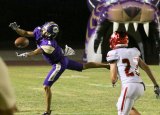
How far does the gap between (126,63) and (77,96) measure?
18.2ft

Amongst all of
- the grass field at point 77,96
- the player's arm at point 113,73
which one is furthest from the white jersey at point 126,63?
the grass field at point 77,96

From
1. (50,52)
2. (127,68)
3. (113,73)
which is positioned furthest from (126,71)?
(50,52)

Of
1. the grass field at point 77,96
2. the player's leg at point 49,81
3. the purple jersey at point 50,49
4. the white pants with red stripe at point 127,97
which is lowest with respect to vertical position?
the grass field at point 77,96

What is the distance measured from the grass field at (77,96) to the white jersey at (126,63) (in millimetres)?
2950

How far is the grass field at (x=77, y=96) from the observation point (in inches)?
385

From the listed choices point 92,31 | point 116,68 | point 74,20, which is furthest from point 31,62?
point 116,68

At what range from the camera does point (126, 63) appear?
6.51 meters

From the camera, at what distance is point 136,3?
20469mm

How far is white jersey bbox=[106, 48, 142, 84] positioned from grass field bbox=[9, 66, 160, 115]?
116 inches

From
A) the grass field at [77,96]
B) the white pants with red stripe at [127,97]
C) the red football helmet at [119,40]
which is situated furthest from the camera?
the grass field at [77,96]

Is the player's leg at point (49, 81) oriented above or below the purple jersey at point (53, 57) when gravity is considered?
below

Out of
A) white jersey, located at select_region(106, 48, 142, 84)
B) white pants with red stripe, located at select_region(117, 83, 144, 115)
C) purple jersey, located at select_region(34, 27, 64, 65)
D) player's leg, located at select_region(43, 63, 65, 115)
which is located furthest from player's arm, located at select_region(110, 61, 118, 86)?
purple jersey, located at select_region(34, 27, 64, 65)

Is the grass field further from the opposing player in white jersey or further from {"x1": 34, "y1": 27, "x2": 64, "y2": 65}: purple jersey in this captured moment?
the opposing player in white jersey

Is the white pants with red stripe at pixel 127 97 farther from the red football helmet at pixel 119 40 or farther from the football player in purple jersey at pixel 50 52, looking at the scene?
the football player in purple jersey at pixel 50 52
